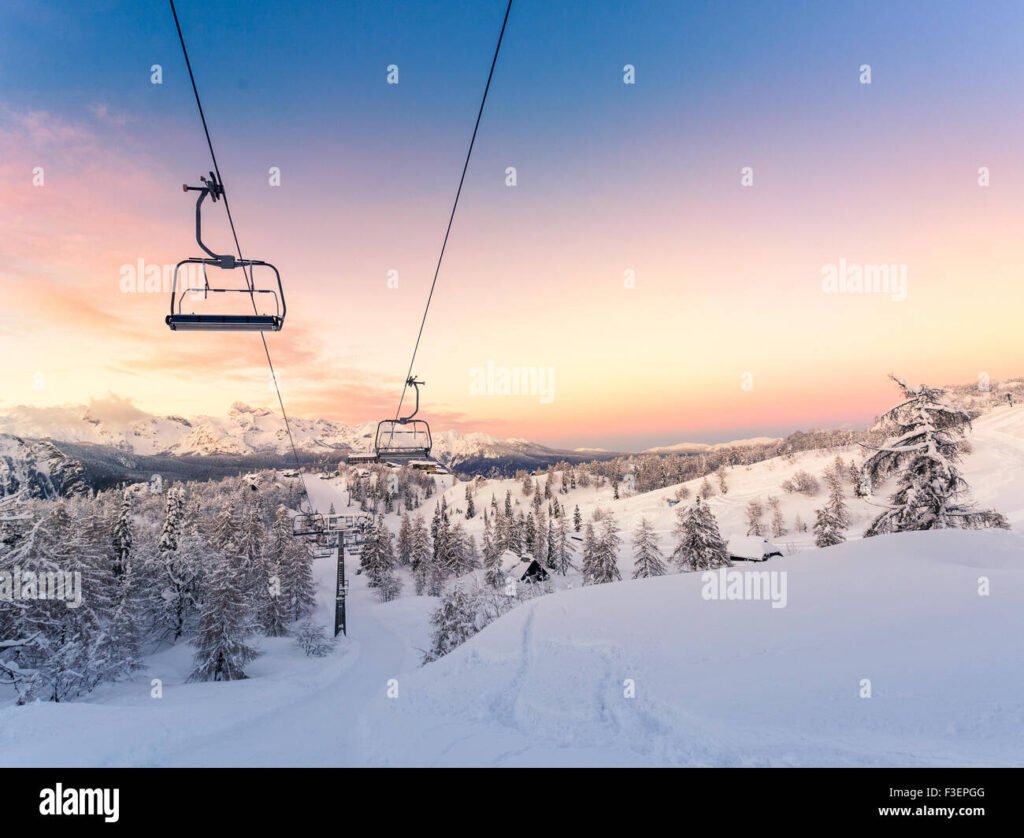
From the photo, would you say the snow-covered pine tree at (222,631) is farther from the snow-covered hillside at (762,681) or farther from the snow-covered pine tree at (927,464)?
the snow-covered pine tree at (927,464)

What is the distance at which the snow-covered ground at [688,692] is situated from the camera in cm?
691

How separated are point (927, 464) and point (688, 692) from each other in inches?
711

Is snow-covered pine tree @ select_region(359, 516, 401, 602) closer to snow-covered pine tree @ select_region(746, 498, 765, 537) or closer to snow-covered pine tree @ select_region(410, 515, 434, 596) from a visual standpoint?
snow-covered pine tree @ select_region(410, 515, 434, 596)

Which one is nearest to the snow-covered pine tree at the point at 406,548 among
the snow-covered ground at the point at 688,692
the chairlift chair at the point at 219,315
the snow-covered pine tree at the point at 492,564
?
the snow-covered pine tree at the point at 492,564

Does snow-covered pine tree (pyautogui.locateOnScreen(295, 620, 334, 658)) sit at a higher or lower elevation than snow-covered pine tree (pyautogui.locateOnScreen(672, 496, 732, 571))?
lower

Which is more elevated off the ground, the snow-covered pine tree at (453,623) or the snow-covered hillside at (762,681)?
the snow-covered hillside at (762,681)

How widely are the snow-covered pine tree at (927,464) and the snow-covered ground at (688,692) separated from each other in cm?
334

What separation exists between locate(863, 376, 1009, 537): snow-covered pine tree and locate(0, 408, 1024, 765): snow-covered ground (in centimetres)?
334

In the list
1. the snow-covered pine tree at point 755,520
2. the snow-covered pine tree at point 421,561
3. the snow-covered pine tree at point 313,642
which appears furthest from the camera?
the snow-covered pine tree at point 755,520

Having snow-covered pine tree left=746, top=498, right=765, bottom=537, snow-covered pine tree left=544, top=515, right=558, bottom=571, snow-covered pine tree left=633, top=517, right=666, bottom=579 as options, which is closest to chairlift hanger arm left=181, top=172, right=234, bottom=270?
snow-covered pine tree left=633, top=517, right=666, bottom=579

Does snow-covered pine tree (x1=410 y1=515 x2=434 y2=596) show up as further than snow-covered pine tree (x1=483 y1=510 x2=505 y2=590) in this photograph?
Yes

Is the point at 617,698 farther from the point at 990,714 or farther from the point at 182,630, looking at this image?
the point at 182,630

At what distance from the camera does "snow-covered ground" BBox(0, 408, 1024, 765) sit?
691 cm
